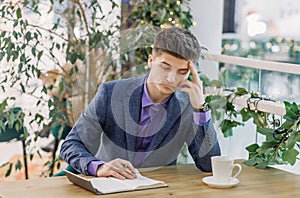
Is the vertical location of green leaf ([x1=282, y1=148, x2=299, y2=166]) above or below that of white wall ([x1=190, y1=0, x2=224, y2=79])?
below

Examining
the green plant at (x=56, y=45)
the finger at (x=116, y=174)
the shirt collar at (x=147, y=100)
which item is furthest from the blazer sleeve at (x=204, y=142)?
the green plant at (x=56, y=45)

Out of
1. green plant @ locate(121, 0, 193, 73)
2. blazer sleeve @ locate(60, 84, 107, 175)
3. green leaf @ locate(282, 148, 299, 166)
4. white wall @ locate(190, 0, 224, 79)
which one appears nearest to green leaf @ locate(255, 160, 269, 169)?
green leaf @ locate(282, 148, 299, 166)

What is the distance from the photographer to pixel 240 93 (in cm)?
254

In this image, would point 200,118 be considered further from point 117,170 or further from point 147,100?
point 117,170

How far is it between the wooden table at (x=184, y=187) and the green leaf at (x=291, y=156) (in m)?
0.05

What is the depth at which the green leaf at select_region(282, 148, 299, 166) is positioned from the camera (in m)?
2.10

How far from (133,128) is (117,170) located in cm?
27

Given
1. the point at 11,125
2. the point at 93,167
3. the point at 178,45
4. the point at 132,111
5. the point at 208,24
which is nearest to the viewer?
the point at 93,167

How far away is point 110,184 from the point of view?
1.89 meters

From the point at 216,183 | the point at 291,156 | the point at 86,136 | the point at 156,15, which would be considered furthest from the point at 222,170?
the point at 156,15

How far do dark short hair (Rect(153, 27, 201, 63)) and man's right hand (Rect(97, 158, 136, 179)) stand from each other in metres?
0.40

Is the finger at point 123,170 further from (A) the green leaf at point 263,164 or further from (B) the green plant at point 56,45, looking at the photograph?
(B) the green plant at point 56,45

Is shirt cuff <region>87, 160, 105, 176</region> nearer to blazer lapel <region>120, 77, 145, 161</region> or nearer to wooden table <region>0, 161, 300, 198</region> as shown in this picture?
wooden table <region>0, 161, 300, 198</region>

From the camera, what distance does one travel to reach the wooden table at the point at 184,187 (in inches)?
71.8
